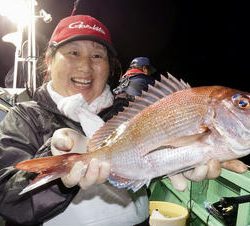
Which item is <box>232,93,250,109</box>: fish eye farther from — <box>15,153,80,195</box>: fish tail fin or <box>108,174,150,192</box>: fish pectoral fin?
<box>15,153,80,195</box>: fish tail fin

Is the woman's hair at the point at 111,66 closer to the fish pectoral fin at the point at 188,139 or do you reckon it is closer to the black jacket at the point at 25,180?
the black jacket at the point at 25,180

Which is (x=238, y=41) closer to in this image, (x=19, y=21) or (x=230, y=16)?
(x=230, y=16)

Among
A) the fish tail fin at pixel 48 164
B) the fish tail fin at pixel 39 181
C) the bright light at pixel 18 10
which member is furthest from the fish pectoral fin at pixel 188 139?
the bright light at pixel 18 10

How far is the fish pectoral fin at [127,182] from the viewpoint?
6.61 ft

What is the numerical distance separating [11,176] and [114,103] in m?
1.01

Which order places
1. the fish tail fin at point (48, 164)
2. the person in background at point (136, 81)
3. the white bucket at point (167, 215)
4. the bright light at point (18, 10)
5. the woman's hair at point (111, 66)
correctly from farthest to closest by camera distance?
the bright light at point (18, 10)
the person in background at point (136, 81)
the white bucket at point (167, 215)
the woman's hair at point (111, 66)
the fish tail fin at point (48, 164)

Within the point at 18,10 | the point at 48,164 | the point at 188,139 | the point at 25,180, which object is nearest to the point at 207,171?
the point at 188,139

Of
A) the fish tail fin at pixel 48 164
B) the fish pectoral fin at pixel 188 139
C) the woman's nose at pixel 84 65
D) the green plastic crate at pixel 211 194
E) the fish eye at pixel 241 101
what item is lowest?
the green plastic crate at pixel 211 194

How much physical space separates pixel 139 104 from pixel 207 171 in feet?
1.77

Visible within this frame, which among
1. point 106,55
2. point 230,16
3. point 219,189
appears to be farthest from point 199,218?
point 230,16

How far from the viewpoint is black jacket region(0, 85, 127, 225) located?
6.93ft

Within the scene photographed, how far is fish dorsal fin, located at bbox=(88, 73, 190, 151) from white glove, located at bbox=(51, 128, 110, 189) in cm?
13

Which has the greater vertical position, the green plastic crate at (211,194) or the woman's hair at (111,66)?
the woman's hair at (111,66)

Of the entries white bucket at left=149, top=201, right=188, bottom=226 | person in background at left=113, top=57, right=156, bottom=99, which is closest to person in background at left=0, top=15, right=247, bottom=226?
white bucket at left=149, top=201, right=188, bottom=226
